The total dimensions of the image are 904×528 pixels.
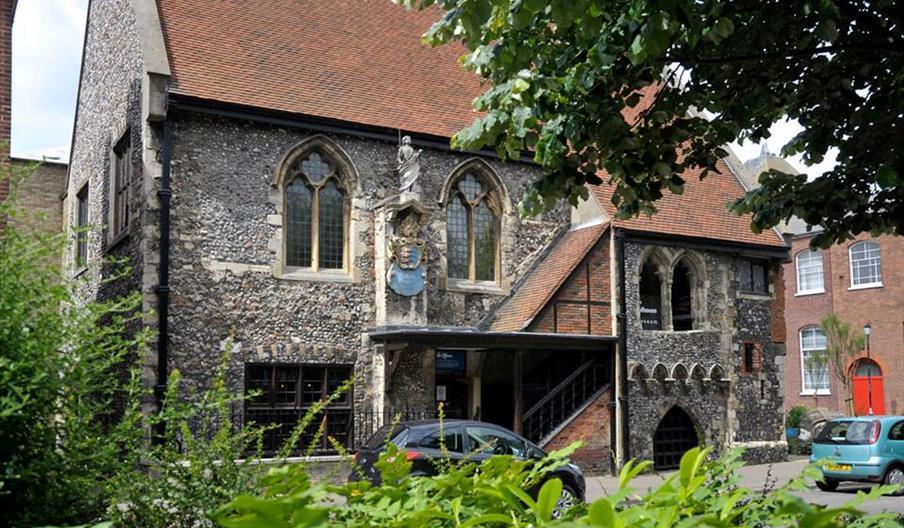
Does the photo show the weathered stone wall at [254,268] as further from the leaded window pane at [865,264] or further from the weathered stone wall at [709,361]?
the leaded window pane at [865,264]

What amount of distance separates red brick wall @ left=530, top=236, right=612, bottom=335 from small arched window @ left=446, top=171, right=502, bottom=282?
1734mm

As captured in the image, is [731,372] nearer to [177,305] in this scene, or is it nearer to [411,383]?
[411,383]

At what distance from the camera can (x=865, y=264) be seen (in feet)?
121

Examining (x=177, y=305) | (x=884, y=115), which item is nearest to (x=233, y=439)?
(x=884, y=115)

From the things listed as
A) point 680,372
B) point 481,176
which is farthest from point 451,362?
point 680,372

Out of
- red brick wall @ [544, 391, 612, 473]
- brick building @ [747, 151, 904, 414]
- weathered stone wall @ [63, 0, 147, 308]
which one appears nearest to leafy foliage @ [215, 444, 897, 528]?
weathered stone wall @ [63, 0, 147, 308]

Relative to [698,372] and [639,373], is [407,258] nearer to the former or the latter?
[639,373]

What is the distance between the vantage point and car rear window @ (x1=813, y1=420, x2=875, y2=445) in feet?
58.2

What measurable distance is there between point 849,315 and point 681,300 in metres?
16.9

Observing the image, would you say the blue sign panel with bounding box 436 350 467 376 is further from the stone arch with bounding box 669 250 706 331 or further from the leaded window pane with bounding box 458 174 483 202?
the stone arch with bounding box 669 250 706 331

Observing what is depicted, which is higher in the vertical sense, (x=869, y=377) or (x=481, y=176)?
(x=481, y=176)

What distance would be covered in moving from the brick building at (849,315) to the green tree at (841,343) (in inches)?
9.6

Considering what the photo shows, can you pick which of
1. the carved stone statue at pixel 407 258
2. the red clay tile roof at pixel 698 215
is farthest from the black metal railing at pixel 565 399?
the carved stone statue at pixel 407 258

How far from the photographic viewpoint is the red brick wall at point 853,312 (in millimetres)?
35344
